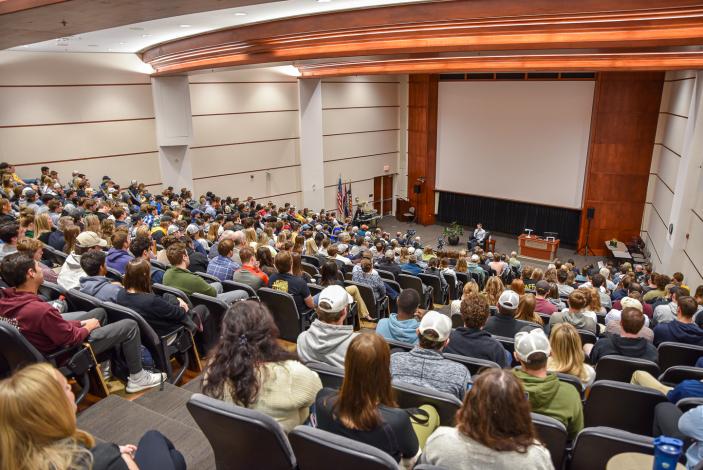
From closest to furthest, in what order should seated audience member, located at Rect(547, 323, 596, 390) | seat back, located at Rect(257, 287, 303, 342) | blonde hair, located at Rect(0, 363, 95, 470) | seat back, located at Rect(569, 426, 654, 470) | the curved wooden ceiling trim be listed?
1. blonde hair, located at Rect(0, 363, 95, 470)
2. seat back, located at Rect(569, 426, 654, 470)
3. seated audience member, located at Rect(547, 323, 596, 390)
4. seat back, located at Rect(257, 287, 303, 342)
5. the curved wooden ceiling trim

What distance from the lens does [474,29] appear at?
6.51 metres

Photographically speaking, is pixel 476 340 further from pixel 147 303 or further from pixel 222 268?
pixel 222 268

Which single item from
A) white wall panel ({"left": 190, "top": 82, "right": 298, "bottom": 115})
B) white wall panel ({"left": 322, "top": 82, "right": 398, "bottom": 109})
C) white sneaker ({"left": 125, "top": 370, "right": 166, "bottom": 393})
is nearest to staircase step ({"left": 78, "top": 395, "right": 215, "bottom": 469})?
white sneaker ({"left": 125, "top": 370, "right": 166, "bottom": 393})

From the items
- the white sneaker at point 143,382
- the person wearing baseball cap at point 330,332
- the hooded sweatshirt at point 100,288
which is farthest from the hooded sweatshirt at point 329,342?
the hooded sweatshirt at point 100,288

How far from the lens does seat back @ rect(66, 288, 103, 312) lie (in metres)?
3.43

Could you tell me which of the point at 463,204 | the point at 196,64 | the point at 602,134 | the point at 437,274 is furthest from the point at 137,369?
the point at 463,204

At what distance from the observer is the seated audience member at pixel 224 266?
4973mm

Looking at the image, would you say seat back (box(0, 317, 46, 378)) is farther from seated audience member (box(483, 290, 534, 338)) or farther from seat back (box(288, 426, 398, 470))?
seated audience member (box(483, 290, 534, 338))

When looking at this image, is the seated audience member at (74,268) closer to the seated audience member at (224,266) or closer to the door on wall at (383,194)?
the seated audience member at (224,266)

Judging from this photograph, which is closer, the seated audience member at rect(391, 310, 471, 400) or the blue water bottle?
the blue water bottle

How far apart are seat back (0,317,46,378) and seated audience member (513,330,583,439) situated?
2.60 m

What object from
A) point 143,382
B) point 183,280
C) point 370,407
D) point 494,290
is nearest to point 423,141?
point 494,290

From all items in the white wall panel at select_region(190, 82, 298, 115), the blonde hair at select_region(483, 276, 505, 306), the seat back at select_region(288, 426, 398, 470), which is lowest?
the blonde hair at select_region(483, 276, 505, 306)

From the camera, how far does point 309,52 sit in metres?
8.02
